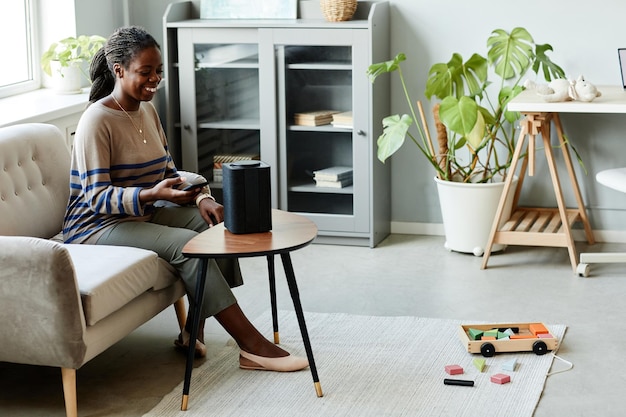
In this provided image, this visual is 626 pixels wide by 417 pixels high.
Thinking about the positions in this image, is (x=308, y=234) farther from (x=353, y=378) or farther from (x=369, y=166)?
(x=369, y=166)

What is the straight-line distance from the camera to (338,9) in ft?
16.1

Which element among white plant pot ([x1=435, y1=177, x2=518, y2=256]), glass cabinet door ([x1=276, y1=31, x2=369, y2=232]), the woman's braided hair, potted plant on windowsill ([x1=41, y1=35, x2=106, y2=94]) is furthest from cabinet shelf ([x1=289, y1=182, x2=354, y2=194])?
the woman's braided hair

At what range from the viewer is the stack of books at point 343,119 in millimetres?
5000

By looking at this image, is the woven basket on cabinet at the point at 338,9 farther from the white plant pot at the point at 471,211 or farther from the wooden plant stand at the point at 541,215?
the wooden plant stand at the point at 541,215

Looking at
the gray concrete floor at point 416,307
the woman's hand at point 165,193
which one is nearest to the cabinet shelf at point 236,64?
the gray concrete floor at point 416,307

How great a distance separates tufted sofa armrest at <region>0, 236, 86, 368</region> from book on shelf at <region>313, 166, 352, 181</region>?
2.31 m

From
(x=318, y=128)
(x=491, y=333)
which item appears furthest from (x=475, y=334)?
(x=318, y=128)

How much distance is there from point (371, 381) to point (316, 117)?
6.72 feet

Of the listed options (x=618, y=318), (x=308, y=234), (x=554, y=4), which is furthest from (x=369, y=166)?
(x=308, y=234)

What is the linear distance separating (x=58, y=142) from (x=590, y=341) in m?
2.10

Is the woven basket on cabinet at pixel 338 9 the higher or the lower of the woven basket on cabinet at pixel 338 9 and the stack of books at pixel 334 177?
the higher

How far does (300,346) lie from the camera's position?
11.9ft

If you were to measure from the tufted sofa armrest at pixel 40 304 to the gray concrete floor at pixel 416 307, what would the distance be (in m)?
0.26

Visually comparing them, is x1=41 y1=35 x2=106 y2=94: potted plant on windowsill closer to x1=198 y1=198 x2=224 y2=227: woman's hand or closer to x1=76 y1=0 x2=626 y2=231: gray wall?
x1=76 y1=0 x2=626 y2=231: gray wall
